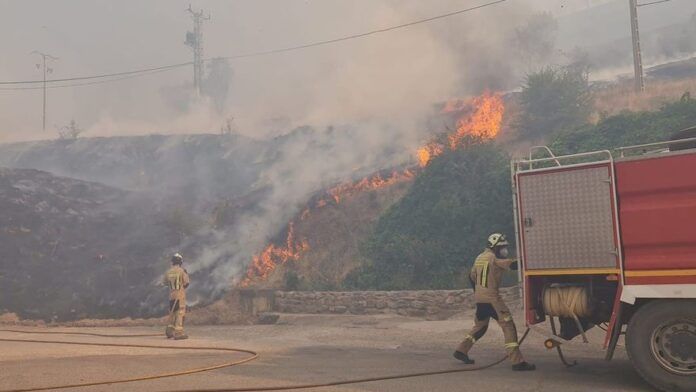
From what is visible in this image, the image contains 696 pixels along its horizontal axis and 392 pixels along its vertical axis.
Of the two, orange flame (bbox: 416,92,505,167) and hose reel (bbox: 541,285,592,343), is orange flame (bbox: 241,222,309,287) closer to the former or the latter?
orange flame (bbox: 416,92,505,167)

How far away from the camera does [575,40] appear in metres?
73.6

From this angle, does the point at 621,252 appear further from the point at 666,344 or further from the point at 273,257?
the point at 273,257

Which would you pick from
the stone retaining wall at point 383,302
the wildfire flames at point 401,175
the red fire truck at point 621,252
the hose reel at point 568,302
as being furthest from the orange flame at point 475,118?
the hose reel at point 568,302

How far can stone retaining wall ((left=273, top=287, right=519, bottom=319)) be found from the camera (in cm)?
1326

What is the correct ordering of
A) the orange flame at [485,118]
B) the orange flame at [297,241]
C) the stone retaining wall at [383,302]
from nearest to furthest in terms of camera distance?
the stone retaining wall at [383,302], the orange flame at [297,241], the orange flame at [485,118]

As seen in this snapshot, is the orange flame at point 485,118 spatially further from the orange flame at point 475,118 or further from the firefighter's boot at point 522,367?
the firefighter's boot at point 522,367

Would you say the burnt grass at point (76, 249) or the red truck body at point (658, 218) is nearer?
the red truck body at point (658, 218)

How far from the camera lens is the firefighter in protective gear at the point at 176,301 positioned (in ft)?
36.3

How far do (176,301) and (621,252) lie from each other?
27.7 ft

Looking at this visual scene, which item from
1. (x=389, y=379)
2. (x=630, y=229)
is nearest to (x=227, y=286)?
(x=389, y=379)

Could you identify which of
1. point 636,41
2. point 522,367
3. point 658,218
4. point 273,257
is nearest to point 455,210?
point 273,257

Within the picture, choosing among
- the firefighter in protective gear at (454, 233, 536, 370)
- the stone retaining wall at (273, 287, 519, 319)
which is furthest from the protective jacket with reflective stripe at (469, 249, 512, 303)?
the stone retaining wall at (273, 287, 519, 319)

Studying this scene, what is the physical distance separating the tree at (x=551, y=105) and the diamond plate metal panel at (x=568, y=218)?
17.9m

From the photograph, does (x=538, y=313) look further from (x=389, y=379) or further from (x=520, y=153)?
(x=520, y=153)
